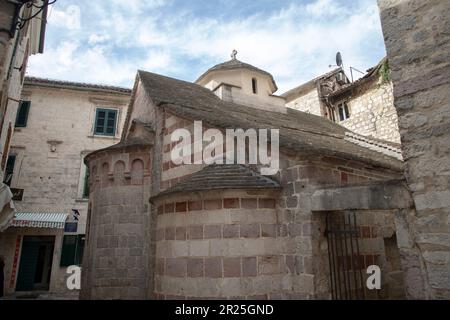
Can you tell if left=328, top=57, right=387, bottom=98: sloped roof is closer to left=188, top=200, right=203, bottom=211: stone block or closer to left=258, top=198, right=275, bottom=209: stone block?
left=258, top=198, right=275, bottom=209: stone block

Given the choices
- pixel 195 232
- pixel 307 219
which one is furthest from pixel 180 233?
pixel 307 219

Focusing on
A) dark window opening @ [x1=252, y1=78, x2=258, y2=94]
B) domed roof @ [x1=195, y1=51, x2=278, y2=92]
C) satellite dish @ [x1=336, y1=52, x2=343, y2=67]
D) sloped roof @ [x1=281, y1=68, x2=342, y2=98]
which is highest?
satellite dish @ [x1=336, y1=52, x2=343, y2=67]

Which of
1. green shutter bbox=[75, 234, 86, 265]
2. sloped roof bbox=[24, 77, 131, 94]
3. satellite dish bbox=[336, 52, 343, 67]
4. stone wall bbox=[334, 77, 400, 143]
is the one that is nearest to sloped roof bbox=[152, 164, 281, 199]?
green shutter bbox=[75, 234, 86, 265]

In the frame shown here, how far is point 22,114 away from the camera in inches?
556

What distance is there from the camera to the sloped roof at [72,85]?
14375mm

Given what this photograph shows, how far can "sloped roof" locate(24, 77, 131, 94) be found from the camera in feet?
47.2

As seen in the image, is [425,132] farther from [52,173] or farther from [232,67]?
[52,173]

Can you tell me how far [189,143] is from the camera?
585cm

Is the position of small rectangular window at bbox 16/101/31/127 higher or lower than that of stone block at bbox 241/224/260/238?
higher

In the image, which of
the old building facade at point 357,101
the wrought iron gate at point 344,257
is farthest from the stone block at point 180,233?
the old building facade at point 357,101

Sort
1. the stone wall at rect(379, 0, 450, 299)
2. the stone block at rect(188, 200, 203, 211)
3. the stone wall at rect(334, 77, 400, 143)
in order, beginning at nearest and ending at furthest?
the stone wall at rect(379, 0, 450, 299) → the stone block at rect(188, 200, 203, 211) → the stone wall at rect(334, 77, 400, 143)

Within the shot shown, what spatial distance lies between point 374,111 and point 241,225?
12096 millimetres
